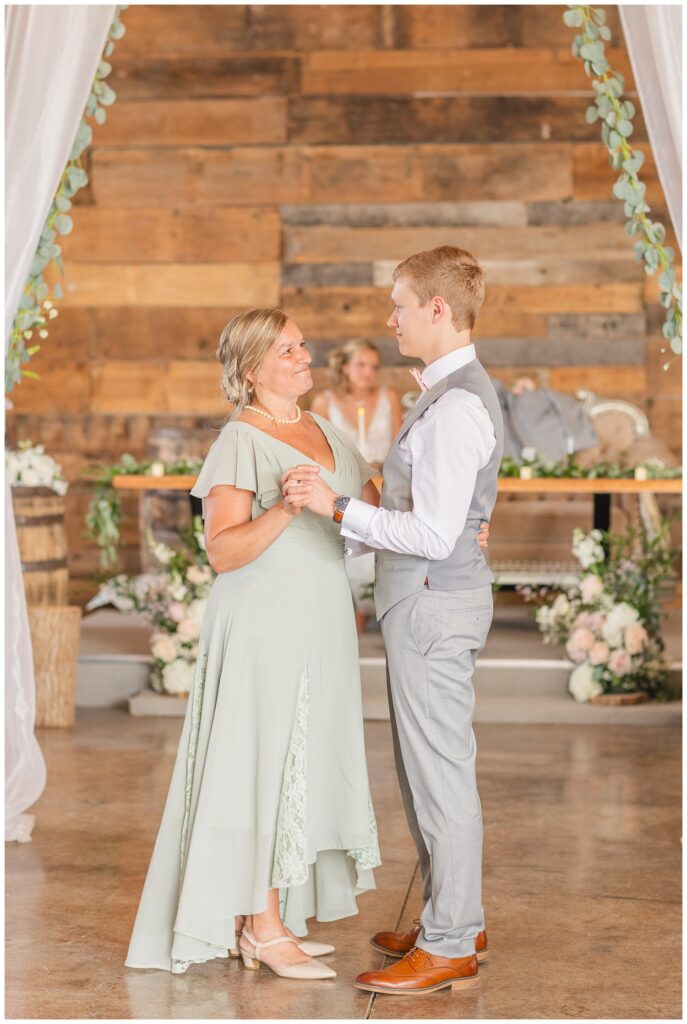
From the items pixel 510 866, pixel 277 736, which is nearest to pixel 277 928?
pixel 277 736

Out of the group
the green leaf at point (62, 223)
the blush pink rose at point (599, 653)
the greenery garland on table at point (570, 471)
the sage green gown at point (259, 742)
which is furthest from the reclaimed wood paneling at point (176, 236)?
the sage green gown at point (259, 742)

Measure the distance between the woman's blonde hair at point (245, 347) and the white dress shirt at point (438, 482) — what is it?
1.27ft

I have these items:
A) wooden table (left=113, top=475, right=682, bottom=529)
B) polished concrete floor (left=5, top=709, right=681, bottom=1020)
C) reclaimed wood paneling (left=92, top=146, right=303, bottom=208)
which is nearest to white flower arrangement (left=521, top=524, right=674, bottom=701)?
wooden table (left=113, top=475, right=682, bottom=529)

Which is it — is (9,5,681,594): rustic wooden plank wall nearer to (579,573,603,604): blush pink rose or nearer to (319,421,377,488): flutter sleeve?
(579,573,603,604): blush pink rose

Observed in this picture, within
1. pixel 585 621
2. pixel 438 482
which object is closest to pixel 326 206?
pixel 585 621

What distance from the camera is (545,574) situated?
6289 millimetres

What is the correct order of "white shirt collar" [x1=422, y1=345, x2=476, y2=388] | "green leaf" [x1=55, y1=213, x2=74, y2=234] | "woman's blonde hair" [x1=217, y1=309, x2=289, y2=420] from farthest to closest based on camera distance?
"green leaf" [x1=55, y1=213, x2=74, y2=234] < "woman's blonde hair" [x1=217, y1=309, x2=289, y2=420] < "white shirt collar" [x1=422, y1=345, x2=476, y2=388]

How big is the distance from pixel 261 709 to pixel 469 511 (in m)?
0.60

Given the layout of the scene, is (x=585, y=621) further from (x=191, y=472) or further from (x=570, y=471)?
(x=191, y=472)

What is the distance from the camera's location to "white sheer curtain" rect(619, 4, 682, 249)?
9.50 ft

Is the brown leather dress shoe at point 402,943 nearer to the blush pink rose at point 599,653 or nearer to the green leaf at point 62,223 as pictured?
the green leaf at point 62,223

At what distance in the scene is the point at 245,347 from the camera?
2.78 m

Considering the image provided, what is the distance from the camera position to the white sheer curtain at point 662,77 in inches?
114

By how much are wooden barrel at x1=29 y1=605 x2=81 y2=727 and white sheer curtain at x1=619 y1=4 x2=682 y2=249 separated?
315 centimetres
